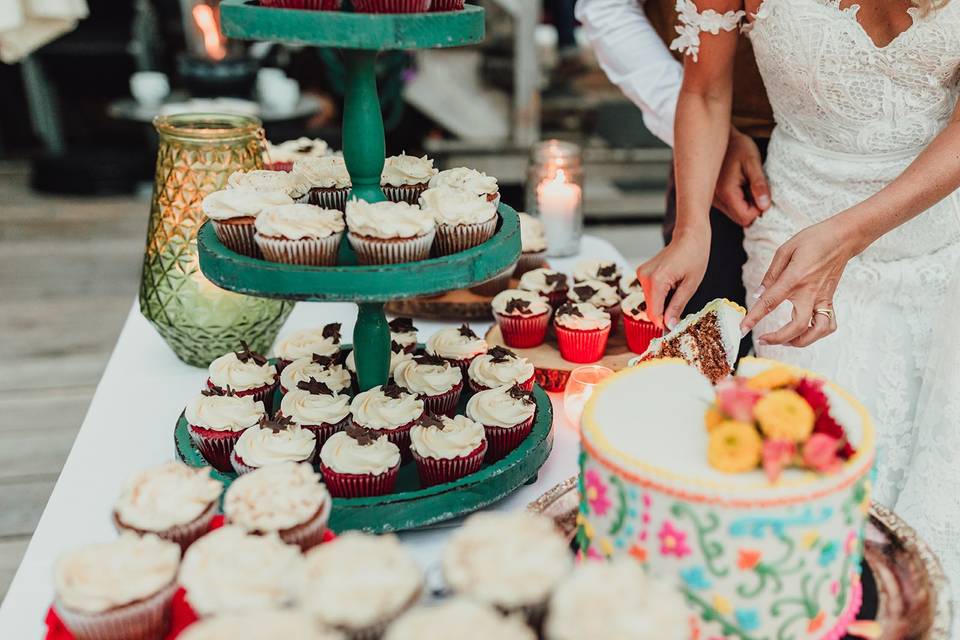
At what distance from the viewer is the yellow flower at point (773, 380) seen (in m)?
0.82

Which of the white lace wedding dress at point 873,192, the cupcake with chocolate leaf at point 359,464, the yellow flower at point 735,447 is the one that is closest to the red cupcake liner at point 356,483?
the cupcake with chocolate leaf at point 359,464

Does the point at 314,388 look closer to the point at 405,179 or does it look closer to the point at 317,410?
the point at 317,410

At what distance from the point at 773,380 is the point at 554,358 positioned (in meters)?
0.82

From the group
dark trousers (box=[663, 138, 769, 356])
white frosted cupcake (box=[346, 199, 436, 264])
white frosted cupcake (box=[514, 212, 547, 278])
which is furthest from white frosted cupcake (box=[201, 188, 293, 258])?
dark trousers (box=[663, 138, 769, 356])

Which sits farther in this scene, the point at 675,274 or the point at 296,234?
the point at 675,274

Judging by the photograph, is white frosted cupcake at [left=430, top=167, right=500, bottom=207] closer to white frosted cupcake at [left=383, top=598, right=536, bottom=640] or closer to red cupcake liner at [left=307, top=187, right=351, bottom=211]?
red cupcake liner at [left=307, top=187, right=351, bottom=211]

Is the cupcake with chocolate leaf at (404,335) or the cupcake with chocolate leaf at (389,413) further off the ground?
the cupcake with chocolate leaf at (389,413)

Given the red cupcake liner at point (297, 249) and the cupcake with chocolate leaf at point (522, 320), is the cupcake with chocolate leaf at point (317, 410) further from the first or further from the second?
the cupcake with chocolate leaf at point (522, 320)

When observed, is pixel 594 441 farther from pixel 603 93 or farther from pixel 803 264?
pixel 603 93

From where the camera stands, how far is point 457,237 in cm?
112

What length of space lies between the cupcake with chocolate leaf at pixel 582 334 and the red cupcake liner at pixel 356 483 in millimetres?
573

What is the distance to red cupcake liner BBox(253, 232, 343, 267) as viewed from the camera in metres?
1.05

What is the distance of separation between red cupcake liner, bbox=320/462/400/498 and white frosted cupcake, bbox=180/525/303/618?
280mm

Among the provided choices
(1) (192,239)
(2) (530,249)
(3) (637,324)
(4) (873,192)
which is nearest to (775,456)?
(3) (637,324)
